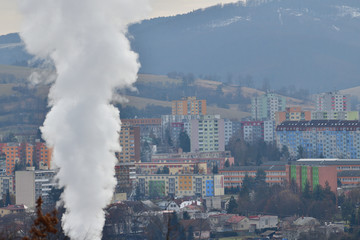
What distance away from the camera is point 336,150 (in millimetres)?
78750

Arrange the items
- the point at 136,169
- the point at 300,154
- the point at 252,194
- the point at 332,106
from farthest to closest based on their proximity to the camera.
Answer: the point at 332,106
the point at 300,154
the point at 136,169
the point at 252,194

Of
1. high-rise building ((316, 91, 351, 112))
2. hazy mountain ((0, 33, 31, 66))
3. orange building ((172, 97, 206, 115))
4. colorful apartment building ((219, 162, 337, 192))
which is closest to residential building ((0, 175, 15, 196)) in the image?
colorful apartment building ((219, 162, 337, 192))

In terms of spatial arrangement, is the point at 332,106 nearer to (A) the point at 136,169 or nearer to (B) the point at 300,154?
(B) the point at 300,154

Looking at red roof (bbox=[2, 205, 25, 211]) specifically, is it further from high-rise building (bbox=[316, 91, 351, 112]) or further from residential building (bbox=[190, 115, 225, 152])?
high-rise building (bbox=[316, 91, 351, 112])

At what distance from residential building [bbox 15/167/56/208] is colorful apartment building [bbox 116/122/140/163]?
1166 centimetres

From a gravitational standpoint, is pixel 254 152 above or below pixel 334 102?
below

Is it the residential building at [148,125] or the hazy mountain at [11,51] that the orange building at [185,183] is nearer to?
the residential building at [148,125]

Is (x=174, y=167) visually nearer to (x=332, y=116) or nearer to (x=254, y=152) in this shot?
(x=254, y=152)

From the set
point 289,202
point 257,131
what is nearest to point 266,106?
point 257,131

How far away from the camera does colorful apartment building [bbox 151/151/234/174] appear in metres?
74.1

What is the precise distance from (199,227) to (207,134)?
36.0 metres

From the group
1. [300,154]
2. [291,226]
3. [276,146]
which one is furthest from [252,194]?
[276,146]

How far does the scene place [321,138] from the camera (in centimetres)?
7975

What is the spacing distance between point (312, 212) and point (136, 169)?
18980 mm
